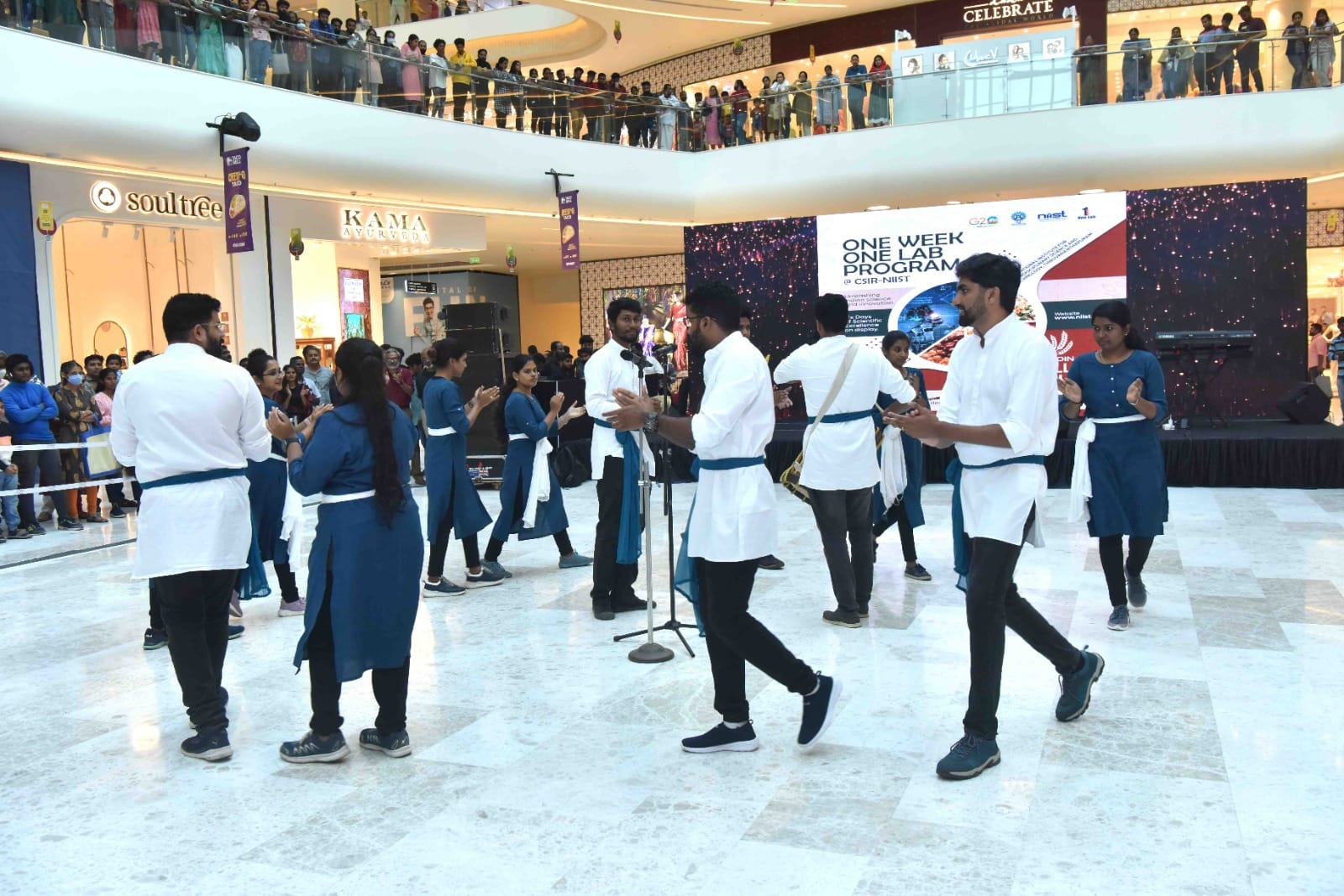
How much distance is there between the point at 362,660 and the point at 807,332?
1099 cm

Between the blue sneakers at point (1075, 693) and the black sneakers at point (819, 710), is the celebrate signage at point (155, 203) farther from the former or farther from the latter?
the blue sneakers at point (1075, 693)

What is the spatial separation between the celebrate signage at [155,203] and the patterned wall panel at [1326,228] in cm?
1851

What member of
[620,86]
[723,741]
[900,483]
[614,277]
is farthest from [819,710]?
[614,277]

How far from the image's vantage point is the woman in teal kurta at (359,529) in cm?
334

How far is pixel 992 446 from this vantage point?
3.24m

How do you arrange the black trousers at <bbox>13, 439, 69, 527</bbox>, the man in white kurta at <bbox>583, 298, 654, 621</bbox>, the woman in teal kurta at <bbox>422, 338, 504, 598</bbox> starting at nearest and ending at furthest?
1. the man in white kurta at <bbox>583, 298, 654, 621</bbox>
2. the woman in teal kurta at <bbox>422, 338, 504, 598</bbox>
3. the black trousers at <bbox>13, 439, 69, 527</bbox>

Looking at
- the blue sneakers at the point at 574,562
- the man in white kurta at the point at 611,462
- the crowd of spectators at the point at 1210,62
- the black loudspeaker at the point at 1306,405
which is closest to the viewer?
the man in white kurta at the point at 611,462

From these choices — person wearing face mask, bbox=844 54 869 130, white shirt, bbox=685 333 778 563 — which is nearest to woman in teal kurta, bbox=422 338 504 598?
white shirt, bbox=685 333 778 563

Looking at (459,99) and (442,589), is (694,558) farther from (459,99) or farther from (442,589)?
(459,99)

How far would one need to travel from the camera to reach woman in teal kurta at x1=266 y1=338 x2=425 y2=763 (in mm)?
3344

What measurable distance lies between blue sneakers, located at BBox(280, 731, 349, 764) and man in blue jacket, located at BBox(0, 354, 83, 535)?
21.0ft

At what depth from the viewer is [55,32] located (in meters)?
10.4

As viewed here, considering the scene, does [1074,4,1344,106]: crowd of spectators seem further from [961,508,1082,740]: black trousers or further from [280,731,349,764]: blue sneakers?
[280,731,349,764]: blue sneakers

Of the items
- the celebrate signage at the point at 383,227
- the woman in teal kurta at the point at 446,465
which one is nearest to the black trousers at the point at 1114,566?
the woman in teal kurta at the point at 446,465
